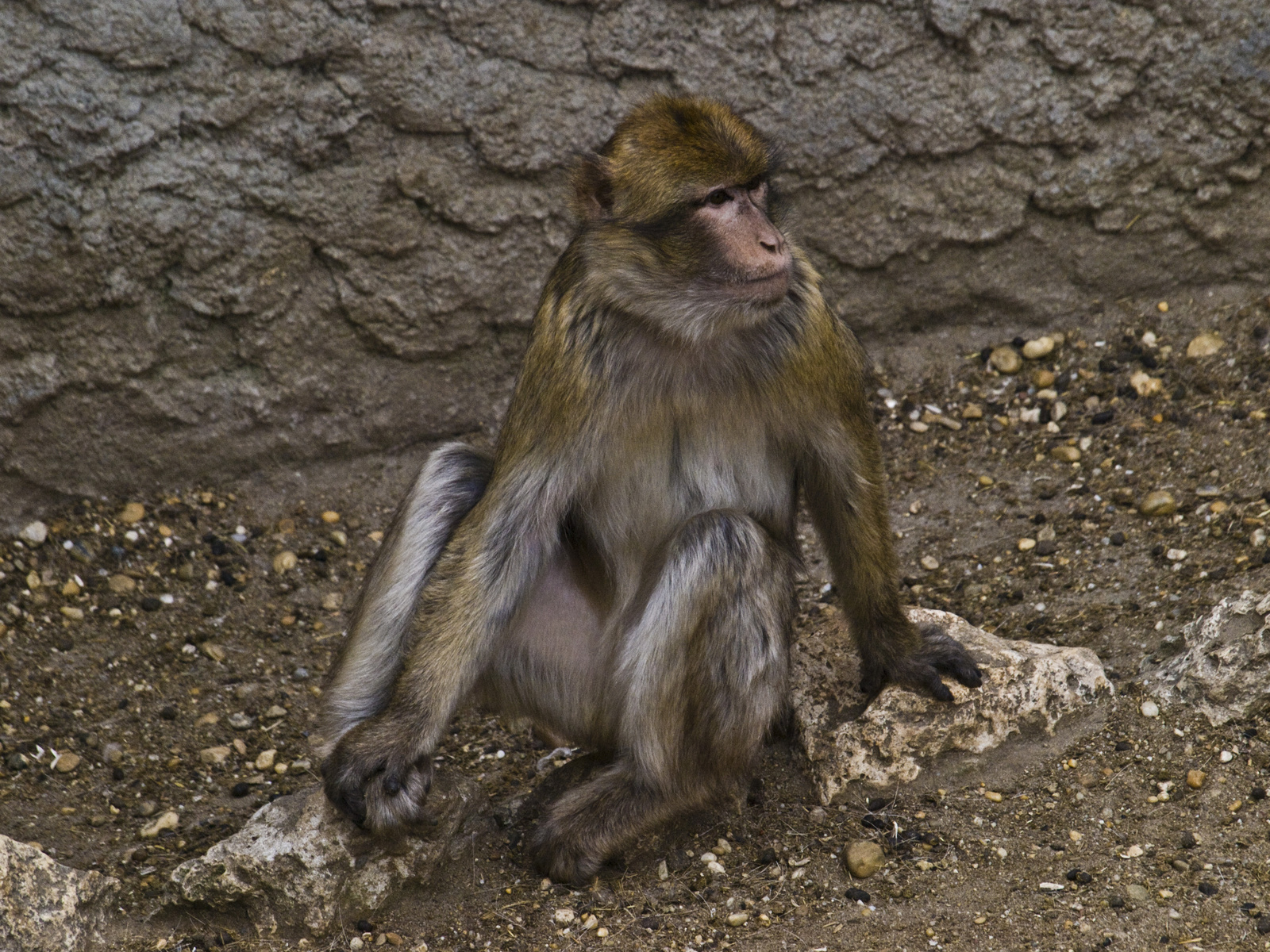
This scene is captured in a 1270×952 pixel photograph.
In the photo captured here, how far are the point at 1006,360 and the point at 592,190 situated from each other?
275 centimetres

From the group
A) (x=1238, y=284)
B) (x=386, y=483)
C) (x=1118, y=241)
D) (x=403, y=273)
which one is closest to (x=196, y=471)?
(x=386, y=483)

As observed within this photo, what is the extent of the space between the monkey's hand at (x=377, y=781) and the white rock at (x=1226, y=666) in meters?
2.13

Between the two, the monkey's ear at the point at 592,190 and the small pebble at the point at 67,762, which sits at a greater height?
the monkey's ear at the point at 592,190

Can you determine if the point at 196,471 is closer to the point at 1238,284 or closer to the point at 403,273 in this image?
the point at 403,273

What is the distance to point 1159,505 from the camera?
5.04m

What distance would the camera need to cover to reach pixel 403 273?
217 inches

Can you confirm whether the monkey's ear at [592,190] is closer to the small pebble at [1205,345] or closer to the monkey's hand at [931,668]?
the monkey's hand at [931,668]

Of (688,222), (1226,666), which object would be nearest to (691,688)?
(688,222)

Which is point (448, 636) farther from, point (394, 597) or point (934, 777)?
point (934, 777)

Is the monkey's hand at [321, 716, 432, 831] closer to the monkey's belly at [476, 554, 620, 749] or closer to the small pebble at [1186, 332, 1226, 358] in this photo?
the monkey's belly at [476, 554, 620, 749]

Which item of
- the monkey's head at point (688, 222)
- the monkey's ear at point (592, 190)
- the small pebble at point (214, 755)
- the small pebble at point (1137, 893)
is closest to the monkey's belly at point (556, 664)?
the monkey's head at point (688, 222)

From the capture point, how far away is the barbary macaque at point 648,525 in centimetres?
363

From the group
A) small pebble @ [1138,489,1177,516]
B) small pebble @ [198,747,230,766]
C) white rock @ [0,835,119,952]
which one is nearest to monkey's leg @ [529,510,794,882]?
white rock @ [0,835,119,952]

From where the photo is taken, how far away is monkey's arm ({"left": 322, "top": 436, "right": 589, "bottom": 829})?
366 cm
